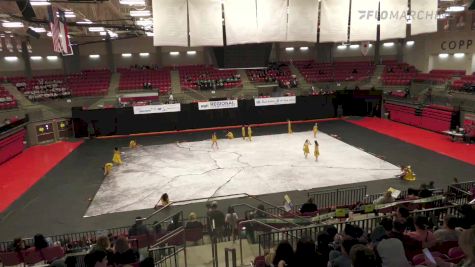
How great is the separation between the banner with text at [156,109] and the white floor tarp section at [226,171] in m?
5.58

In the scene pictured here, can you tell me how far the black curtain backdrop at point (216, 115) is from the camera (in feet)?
95.3

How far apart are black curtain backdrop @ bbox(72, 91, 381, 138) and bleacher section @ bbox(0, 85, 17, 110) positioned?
4370 mm

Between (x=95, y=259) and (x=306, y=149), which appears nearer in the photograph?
(x=95, y=259)

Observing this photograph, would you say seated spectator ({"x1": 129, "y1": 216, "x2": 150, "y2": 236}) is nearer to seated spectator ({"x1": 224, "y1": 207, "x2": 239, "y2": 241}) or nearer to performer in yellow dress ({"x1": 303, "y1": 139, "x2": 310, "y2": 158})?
seated spectator ({"x1": 224, "y1": 207, "x2": 239, "y2": 241})

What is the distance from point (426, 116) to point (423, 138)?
151 inches

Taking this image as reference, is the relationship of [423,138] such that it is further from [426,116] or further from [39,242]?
[39,242]

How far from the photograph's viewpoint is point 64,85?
33.3m

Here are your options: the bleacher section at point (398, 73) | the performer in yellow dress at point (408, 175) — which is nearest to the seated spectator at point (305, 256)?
the performer in yellow dress at point (408, 175)

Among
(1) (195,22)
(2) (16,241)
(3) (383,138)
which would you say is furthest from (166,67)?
(2) (16,241)

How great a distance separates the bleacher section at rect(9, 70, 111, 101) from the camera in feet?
101

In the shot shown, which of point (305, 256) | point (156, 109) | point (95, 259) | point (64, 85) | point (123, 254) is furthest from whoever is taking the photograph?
point (64, 85)

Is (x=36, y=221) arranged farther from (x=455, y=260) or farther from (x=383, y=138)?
(x=383, y=138)

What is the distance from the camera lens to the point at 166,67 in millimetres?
39500

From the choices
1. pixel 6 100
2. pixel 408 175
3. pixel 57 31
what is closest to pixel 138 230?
pixel 57 31
